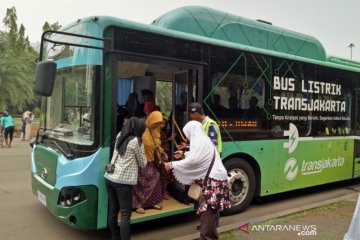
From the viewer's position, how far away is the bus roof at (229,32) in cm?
515

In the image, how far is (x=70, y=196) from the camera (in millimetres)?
4656

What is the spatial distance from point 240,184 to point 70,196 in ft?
9.74

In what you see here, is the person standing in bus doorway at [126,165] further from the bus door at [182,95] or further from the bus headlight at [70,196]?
the bus door at [182,95]

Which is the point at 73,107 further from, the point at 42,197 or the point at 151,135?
the point at 42,197

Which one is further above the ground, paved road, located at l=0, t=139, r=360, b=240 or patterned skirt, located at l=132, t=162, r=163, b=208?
patterned skirt, located at l=132, t=162, r=163, b=208

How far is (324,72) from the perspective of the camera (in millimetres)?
7746

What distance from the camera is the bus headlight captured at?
4582 millimetres

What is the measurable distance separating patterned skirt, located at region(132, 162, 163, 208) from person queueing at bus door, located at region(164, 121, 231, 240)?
1.48m

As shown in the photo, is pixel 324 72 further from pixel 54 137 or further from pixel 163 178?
pixel 54 137

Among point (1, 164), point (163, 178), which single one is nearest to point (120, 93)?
point (163, 178)

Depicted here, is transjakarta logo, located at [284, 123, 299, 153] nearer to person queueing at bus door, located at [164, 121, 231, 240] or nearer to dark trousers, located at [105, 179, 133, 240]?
person queueing at bus door, located at [164, 121, 231, 240]

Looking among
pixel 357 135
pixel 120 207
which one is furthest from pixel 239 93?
pixel 357 135

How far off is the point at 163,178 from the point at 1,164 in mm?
7686

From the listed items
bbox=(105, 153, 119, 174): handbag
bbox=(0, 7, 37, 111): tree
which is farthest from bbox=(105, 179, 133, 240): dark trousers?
bbox=(0, 7, 37, 111): tree
